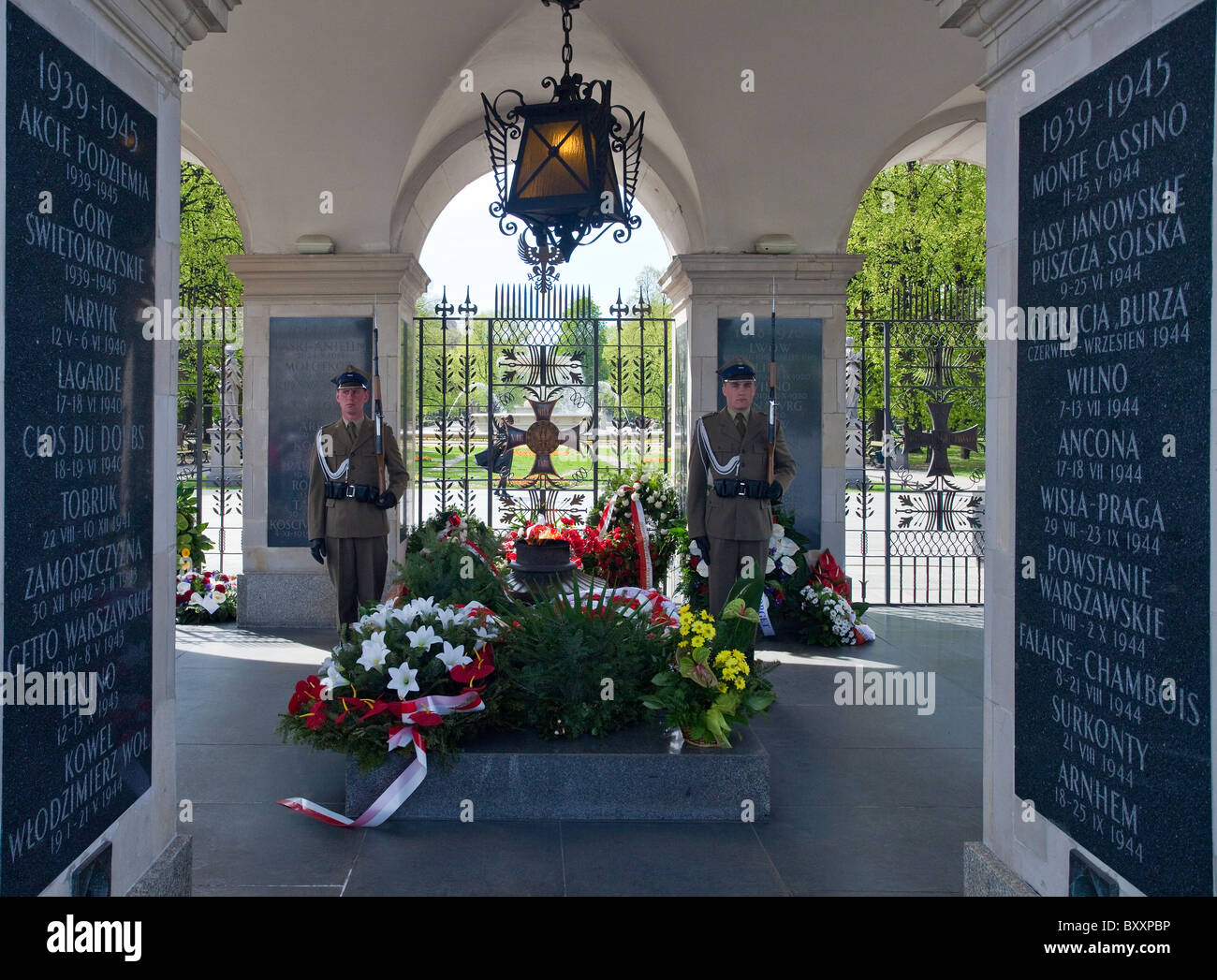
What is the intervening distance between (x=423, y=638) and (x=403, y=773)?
0.64 metres

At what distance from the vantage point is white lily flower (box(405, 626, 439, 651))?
471 centimetres

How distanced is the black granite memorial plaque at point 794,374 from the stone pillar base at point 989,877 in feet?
19.0

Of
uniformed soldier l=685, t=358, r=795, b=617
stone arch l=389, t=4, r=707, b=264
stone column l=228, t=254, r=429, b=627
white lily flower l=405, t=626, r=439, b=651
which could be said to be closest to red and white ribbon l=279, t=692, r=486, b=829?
white lily flower l=405, t=626, r=439, b=651

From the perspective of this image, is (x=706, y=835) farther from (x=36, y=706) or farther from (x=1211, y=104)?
(x=1211, y=104)

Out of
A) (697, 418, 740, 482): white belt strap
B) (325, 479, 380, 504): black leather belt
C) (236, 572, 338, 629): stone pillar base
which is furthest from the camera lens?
(236, 572, 338, 629): stone pillar base

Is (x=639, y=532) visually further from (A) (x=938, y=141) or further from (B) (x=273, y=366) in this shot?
(A) (x=938, y=141)

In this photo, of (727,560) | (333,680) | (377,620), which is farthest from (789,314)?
(333,680)

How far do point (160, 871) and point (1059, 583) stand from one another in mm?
2925

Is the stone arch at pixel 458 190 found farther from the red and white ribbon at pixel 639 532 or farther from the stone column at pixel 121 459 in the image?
the stone column at pixel 121 459

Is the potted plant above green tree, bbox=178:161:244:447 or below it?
below

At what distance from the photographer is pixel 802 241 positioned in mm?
9242

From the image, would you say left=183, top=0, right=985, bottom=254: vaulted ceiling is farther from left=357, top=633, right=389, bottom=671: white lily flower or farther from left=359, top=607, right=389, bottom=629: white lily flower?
left=357, top=633, right=389, bottom=671: white lily flower

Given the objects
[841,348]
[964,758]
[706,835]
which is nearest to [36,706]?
[706,835]

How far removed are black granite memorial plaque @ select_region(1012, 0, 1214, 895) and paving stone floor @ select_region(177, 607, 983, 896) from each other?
3.92 feet
